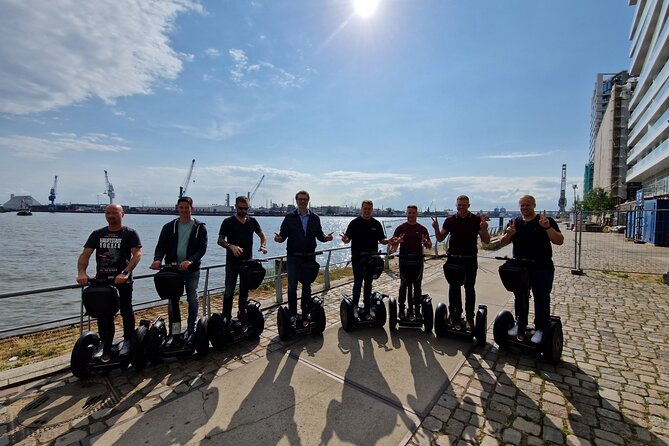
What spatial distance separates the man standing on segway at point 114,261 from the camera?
3.74 m

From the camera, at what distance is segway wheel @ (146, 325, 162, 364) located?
3.84m

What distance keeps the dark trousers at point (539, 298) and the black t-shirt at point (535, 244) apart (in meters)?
0.11

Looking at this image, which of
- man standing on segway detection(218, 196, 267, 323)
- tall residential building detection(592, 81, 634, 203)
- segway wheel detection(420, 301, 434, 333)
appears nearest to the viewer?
man standing on segway detection(218, 196, 267, 323)

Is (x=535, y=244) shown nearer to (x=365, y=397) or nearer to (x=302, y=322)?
(x=365, y=397)

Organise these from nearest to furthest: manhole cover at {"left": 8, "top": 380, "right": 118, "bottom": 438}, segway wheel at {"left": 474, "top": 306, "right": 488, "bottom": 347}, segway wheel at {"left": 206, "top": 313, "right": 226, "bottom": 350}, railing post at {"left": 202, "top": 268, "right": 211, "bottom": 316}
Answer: manhole cover at {"left": 8, "top": 380, "right": 118, "bottom": 438} < segway wheel at {"left": 206, "top": 313, "right": 226, "bottom": 350} < segway wheel at {"left": 474, "top": 306, "right": 488, "bottom": 347} < railing post at {"left": 202, "top": 268, "right": 211, "bottom": 316}

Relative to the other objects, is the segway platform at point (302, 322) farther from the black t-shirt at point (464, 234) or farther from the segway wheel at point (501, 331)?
the segway wheel at point (501, 331)

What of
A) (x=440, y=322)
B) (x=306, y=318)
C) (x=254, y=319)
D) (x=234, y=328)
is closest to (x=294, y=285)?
(x=306, y=318)

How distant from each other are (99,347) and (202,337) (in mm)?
1111

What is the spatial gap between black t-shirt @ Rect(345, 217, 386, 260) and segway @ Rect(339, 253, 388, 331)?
9.1 inches

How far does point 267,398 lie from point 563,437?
266 centimetres

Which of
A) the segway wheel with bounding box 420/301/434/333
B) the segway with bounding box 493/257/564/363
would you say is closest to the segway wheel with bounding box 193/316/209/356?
the segway wheel with bounding box 420/301/434/333

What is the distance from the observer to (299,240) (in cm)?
494

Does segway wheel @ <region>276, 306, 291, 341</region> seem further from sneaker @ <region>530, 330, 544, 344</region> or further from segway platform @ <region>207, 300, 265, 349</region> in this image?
sneaker @ <region>530, 330, 544, 344</region>

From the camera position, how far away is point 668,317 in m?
6.05
